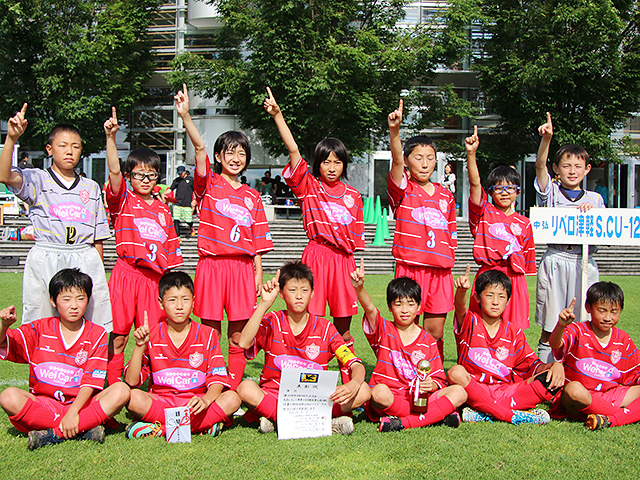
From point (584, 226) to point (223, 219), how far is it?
2.86 metres

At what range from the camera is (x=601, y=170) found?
23.8 m

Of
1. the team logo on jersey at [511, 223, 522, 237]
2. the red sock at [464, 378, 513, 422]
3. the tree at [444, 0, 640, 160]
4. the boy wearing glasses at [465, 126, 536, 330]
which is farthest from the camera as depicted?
the tree at [444, 0, 640, 160]

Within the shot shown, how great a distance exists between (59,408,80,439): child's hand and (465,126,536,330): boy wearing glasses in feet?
9.22

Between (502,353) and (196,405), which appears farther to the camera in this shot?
(502,353)

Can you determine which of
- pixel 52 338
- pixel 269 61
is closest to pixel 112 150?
pixel 52 338

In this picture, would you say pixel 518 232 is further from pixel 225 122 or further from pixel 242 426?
pixel 225 122

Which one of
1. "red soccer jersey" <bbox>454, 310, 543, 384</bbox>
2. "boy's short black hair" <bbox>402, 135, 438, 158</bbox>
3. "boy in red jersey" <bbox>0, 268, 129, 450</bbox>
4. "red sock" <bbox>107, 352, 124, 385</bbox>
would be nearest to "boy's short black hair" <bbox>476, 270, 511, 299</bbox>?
"red soccer jersey" <bbox>454, 310, 543, 384</bbox>

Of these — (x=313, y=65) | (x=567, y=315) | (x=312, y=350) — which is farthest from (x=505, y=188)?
(x=313, y=65)

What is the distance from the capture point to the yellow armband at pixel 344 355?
3.54m

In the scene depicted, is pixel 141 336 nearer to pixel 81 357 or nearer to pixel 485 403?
pixel 81 357

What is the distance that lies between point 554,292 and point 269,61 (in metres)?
14.7

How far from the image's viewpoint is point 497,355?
12.5 ft

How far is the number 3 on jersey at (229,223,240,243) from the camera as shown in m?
3.97

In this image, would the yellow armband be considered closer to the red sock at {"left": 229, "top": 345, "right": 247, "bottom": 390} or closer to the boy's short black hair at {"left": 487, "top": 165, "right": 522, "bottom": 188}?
the red sock at {"left": 229, "top": 345, "right": 247, "bottom": 390}
